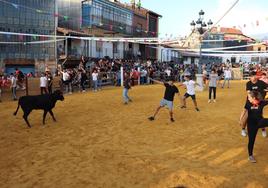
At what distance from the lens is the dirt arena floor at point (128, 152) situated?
243 inches

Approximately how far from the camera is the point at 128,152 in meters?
7.87

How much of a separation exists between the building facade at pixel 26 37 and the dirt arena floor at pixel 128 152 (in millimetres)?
18730

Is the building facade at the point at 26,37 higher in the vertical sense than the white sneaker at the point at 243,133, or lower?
higher

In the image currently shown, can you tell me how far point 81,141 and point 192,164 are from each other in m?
3.33

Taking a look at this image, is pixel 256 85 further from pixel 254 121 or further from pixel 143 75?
pixel 143 75

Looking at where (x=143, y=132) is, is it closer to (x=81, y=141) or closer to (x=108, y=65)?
(x=81, y=141)

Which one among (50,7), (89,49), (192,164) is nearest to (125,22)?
(89,49)

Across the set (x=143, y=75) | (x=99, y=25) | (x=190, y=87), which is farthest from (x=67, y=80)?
(x=99, y=25)

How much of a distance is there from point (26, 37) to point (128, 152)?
25.7m

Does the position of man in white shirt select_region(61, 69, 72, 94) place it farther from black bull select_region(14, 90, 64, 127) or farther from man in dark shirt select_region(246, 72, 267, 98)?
man in dark shirt select_region(246, 72, 267, 98)

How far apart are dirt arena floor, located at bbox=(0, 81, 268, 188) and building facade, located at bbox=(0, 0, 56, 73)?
61.4 ft

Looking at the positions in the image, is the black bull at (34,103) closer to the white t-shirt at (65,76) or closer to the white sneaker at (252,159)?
the white sneaker at (252,159)

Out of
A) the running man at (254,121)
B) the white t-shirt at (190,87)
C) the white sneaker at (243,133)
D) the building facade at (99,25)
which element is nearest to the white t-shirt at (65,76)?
the white t-shirt at (190,87)

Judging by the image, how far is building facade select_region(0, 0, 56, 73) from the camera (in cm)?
2979
